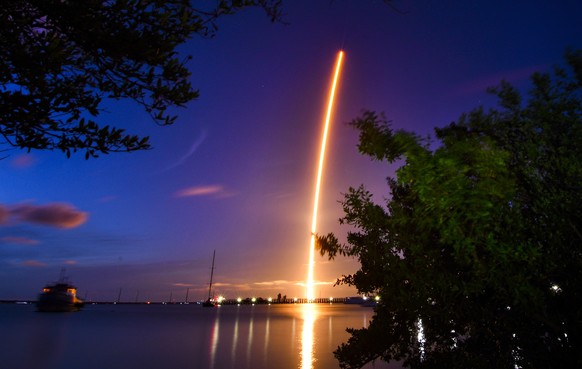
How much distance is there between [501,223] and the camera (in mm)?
4379

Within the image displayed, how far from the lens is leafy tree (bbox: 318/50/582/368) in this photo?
12.7 ft

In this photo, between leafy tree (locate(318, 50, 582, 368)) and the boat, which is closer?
leafy tree (locate(318, 50, 582, 368))

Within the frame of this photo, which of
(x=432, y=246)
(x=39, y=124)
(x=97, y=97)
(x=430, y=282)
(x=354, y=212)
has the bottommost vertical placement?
(x=430, y=282)

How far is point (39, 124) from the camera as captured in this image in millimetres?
4488

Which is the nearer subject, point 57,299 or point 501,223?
point 501,223

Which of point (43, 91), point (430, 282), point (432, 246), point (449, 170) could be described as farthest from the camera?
point (432, 246)

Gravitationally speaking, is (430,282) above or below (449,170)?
below

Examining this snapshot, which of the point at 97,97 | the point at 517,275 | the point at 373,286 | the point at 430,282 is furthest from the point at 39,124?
the point at 373,286

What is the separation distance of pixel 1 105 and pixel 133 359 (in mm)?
46501

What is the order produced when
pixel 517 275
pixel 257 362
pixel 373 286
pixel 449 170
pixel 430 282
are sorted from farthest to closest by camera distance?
pixel 257 362 → pixel 373 286 → pixel 430 282 → pixel 517 275 → pixel 449 170

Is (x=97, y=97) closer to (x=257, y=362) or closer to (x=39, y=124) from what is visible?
(x=39, y=124)

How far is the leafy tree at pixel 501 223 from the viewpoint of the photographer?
386cm

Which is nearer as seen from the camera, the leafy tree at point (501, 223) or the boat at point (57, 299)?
the leafy tree at point (501, 223)

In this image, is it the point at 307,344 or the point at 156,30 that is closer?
the point at 156,30
